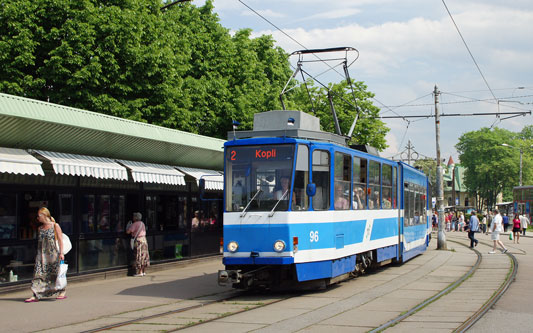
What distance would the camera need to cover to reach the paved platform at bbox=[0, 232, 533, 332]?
9.56 meters

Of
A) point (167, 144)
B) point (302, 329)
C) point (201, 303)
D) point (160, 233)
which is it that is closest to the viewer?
point (302, 329)

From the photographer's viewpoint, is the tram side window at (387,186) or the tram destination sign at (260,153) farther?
the tram side window at (387,186)

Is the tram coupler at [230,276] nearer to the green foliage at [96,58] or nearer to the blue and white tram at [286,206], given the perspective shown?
the blue and white tram at [286,206]

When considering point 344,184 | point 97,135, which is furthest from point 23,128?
point 344,184

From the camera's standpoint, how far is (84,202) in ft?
52.9

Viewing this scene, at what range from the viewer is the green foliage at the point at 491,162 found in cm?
9175

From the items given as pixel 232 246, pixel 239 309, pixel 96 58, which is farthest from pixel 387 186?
pixel 96 58

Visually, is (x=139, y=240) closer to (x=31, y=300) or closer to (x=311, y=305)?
(x=31, y=300)

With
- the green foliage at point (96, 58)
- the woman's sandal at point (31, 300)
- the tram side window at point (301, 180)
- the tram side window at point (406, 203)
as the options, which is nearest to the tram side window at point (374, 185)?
the tram side window at point (406, 203)

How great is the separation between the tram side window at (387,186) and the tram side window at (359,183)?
205 centimetres

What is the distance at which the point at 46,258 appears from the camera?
12477mm

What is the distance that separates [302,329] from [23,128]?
7.14 m

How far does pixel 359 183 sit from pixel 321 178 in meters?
2.21

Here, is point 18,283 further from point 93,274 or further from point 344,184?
point 344,184
